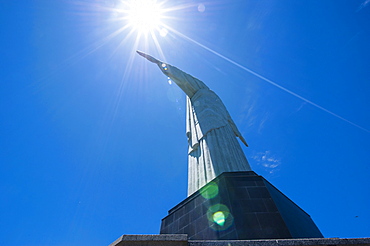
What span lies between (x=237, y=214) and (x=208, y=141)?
316 centimetres

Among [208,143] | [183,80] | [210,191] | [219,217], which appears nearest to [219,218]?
[219,217]

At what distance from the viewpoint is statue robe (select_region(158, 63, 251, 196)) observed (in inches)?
263

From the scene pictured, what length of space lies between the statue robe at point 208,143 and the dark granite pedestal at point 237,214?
3.66 feet

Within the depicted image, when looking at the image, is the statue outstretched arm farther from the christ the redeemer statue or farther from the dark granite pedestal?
the dark granite pedestal

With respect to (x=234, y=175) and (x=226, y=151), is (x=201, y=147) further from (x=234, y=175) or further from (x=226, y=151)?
(x=234, y=175)

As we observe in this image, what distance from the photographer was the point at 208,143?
7.39 metres

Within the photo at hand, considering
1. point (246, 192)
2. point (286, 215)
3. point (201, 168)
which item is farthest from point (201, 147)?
point (286, 215)

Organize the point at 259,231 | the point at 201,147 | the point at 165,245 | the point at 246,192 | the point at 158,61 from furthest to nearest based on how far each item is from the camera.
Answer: the point at 158,61, the point at 201,147, the point at 246,192, the point at 259,231, the point at 165,245

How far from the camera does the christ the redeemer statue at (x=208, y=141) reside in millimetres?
6691

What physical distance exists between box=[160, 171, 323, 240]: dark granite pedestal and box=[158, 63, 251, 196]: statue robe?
1116 mm

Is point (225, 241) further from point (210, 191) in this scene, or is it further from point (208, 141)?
point (208, 141)

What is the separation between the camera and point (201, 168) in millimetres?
6957

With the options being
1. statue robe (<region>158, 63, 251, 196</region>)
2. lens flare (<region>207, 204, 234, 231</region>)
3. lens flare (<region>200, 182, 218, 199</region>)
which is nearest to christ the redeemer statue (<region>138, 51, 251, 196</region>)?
statue robe (<region>158, 63, 251, 196</region>)

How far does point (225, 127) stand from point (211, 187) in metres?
3.06
